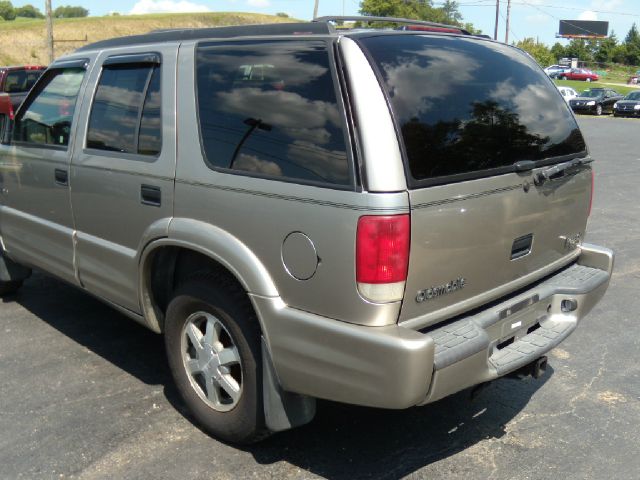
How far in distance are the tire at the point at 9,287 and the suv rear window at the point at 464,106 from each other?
3898 mm

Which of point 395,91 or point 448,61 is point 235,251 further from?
point 448,61

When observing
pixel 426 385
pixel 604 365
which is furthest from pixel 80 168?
pixel 604 365

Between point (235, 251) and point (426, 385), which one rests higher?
point (235, 251)

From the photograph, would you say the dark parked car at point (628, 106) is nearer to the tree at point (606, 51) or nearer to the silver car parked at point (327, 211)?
the silver car parked at point (327, 211)

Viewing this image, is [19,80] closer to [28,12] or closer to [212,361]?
[212,361]

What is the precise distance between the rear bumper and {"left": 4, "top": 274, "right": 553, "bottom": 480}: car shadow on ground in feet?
1.26

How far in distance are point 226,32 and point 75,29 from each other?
76.7 m

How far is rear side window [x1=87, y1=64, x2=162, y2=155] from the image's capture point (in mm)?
3520

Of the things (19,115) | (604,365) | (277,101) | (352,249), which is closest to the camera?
(352,249)

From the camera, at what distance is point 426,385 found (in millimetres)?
2623

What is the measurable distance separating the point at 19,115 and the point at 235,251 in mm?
2621

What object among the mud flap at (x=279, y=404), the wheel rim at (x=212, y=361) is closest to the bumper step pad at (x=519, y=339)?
the mud flap at (x=279, y=404)

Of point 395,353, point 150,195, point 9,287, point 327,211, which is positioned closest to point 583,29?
point 9,287

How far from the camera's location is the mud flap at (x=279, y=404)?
9.75ft
